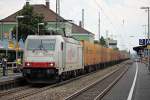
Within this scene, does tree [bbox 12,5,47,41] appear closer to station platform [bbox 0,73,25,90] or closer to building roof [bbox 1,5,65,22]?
station platform [bbox 0,73,25,90]

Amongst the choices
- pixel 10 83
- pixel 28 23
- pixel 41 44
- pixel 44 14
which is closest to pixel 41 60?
pixel 41 44

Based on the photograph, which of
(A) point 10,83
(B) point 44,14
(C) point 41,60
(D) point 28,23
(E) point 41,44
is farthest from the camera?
(B) point 44,14

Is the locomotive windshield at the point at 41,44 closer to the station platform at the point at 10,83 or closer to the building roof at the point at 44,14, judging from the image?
the station platform at the point at 10,83

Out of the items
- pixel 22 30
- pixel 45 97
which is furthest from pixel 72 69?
pixel 22 30

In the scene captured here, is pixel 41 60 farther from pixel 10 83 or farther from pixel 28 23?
pixel 28 23

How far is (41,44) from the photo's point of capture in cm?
2980

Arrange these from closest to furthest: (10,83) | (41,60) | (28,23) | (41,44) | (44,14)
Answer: (10,83), (41,60), (41,44), (28,23), (44,14)

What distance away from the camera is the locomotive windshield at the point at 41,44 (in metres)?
29.7

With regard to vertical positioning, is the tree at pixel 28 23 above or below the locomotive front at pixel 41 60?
above

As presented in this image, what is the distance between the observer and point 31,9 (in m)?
68.2

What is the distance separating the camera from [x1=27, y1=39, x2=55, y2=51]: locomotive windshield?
97.3ft

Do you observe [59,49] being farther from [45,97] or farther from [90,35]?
[90,35]

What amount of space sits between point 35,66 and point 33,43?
74.0 inches

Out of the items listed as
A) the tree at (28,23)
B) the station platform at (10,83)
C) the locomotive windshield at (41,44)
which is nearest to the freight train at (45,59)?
the locomotive windshield at (41,44)
